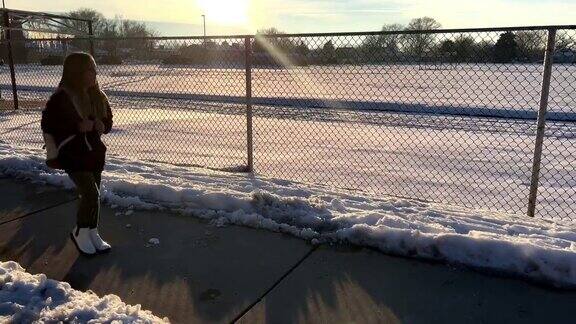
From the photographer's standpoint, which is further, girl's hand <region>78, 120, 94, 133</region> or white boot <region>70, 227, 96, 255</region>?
white boot <region>70, 227, 96, 255</region>

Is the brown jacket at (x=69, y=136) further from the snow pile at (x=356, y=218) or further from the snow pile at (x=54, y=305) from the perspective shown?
the snow pile at (x=356, y=218)

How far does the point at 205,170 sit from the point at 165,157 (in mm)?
1756

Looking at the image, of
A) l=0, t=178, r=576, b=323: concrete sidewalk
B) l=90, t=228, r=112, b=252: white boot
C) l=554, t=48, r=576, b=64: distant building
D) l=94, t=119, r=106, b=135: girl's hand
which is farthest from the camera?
l=554, t=48, r=576, b=64: distant building

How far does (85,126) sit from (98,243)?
911mm

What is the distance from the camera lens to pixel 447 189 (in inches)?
231

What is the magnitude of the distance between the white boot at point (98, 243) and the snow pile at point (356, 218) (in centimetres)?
86

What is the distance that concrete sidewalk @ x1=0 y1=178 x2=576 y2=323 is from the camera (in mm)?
2779

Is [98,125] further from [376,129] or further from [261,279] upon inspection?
[376,129]

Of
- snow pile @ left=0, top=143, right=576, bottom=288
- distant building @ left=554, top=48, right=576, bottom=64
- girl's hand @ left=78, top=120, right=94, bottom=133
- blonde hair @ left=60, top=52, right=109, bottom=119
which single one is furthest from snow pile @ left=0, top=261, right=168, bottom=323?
distant building @ left=554, top=48, right=576, bottom=64

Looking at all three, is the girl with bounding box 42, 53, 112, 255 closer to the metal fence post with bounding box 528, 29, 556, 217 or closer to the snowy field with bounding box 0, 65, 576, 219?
the snowy field with bounding box 0, 65, 576, 219

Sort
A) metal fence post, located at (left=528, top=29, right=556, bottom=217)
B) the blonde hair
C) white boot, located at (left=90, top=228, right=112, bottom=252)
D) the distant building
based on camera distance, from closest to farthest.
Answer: the blonde hair → white boot, located at (left=90, top=228, right=112, bottom=252) → metal fence post, located at (left=528, top=29, right=556, bottom=217) → the distant building

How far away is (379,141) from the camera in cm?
874

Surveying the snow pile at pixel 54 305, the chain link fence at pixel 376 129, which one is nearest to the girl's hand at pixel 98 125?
the snow pile at pixel 54 305

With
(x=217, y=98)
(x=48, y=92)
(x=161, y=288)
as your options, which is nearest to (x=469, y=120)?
(x=217, y=98)
